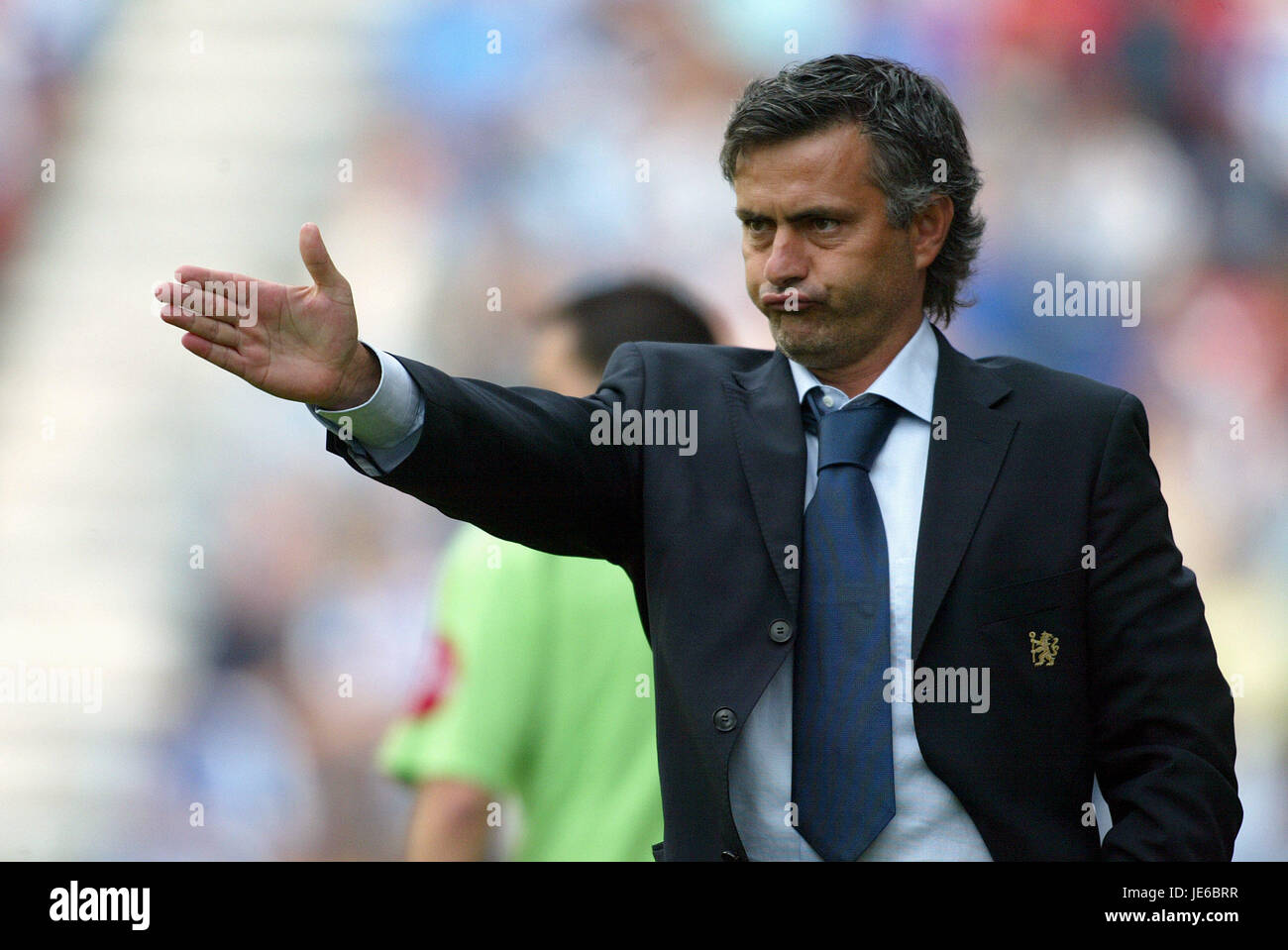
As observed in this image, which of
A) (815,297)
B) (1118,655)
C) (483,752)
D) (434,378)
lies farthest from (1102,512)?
(483,752)

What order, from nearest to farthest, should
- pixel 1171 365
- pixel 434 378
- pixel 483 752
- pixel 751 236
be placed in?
1. pixel 434 378
2. pixel 751 236
3. pixel 483 752
4. pixel 1171 365

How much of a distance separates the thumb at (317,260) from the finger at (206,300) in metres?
0.09

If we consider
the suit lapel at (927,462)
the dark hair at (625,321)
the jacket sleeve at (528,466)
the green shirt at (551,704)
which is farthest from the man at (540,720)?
the suit lapel at (927,462)

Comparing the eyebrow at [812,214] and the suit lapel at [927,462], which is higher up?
the eyebrow at [812,214]

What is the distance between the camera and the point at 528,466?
6.81 feet

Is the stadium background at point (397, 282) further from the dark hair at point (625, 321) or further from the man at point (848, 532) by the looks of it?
the man at point (848, 532)

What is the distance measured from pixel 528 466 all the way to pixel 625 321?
4.21 feet

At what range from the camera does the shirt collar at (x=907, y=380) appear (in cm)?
227

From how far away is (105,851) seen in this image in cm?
471

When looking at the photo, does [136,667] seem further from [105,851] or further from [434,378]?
[434,378]

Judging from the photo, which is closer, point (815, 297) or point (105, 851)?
point (815, 297)

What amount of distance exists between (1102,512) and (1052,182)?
9.21ft

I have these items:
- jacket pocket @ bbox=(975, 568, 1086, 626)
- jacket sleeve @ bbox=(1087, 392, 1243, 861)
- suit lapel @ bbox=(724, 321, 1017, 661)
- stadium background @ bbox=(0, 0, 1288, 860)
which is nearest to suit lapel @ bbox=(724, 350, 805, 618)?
suit lapel @ bbox=(724, 321, 1017, 661)

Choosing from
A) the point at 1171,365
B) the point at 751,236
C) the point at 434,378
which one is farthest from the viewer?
the point at 1171,365
